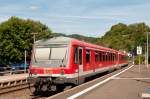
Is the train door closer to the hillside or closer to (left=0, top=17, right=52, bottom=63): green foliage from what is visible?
(left=0, top=17, right=52, bottom=63): green foliage

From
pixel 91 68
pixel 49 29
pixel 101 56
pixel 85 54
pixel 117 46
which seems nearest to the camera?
pixel 85 54

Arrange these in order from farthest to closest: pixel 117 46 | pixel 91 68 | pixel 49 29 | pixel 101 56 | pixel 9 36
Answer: pixel 117 46, pixel 49 29, pixel 9 36, pixel 101 56, pixel 91 68

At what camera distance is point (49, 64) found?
1931 cm

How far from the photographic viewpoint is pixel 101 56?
30.4 metres

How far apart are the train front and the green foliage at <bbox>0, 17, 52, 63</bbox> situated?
43.8 metres

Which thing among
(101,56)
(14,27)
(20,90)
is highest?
(14,27)

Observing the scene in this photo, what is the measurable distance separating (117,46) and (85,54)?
4125 inches

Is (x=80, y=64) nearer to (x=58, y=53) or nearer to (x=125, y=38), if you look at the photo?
(x=58, y=53)

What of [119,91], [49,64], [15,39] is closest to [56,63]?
[49,64]

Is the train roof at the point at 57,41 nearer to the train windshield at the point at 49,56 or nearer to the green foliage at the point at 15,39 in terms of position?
the train windshield at the point at 49,56

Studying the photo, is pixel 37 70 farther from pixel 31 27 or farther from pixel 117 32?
pixel 117 32

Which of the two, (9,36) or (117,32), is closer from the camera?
(9,36)

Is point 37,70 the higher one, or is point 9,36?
point 9,36

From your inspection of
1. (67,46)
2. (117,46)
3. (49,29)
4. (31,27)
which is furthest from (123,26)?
(67,46)
